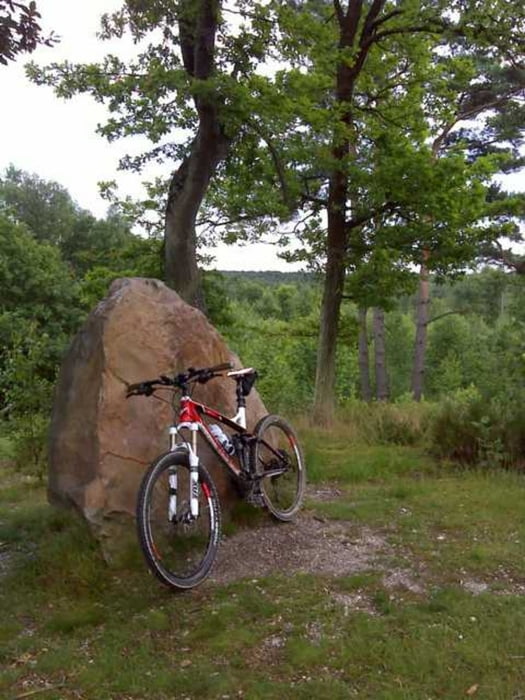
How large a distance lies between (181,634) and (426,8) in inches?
388

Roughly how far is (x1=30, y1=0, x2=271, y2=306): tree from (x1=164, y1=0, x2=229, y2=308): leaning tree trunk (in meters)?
0.01

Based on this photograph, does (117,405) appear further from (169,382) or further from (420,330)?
(420,330)

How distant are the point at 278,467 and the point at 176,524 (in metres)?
1.32

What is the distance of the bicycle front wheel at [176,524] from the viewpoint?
3441mm

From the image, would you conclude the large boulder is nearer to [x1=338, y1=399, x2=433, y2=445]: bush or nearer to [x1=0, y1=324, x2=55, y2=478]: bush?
[x1=0, y1=324, x2=55, y2=478]: bush

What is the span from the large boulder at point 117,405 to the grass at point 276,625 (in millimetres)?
226

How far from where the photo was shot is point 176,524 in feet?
12.8

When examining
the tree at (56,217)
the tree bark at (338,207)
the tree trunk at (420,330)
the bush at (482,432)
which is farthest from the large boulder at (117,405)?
the tree at (56,217)

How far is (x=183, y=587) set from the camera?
3605mm

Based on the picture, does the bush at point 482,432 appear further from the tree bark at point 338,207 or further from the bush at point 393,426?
the tree bark at point 338,207

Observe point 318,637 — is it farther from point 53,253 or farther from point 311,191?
point 53,253

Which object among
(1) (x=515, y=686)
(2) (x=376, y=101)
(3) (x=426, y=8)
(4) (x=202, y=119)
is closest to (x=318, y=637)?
(1) (x=515, y=686)

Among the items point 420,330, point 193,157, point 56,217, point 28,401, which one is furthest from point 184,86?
point 56,217

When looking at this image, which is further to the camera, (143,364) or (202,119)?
(202,119)
